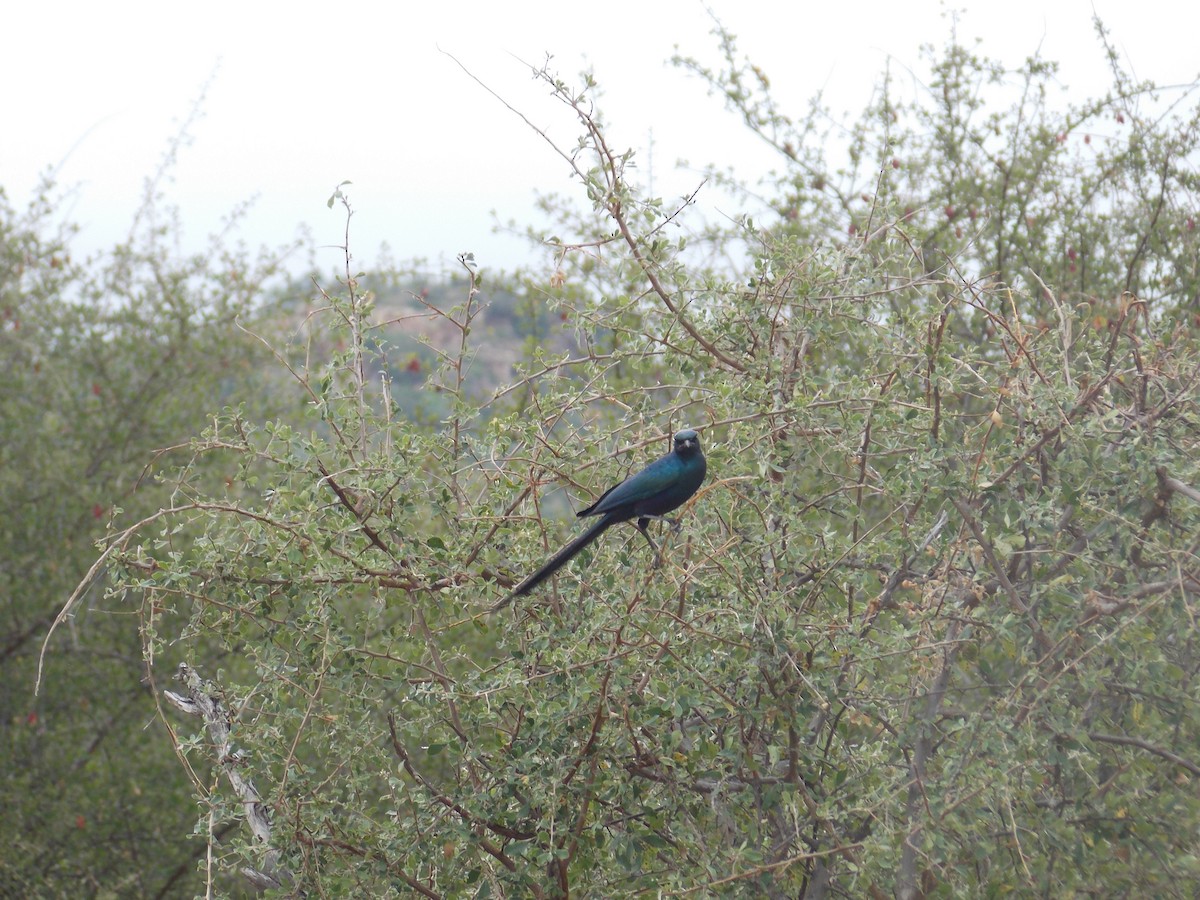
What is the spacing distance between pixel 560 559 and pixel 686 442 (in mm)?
505

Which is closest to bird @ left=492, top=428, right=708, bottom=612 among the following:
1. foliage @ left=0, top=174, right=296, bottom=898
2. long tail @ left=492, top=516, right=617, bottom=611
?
long tail @ left=492, top=516, right=617, bottom=611

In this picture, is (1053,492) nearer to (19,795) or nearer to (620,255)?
(620,255)

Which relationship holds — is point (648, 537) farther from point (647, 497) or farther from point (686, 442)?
point (686, 442)

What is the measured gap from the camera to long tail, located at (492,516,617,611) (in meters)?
3.56

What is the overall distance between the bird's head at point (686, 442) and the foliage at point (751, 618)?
8 centimetres

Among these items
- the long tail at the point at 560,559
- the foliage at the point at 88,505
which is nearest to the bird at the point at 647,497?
the long tail at the point at 560,559

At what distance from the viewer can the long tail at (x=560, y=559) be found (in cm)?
356

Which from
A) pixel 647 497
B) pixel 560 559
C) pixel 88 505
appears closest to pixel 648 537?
pixel 647 497

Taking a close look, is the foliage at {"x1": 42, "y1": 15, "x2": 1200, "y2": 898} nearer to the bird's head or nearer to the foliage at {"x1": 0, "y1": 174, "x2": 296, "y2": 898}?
the bird's head

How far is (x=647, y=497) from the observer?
3.60 metres

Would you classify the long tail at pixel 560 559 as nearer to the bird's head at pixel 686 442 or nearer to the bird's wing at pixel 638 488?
the bird's wing at pixel 638 488

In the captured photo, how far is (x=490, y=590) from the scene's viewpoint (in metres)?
3.73

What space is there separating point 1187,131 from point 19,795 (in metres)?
9.69

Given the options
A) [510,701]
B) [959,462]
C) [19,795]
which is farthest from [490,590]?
[19,795]
